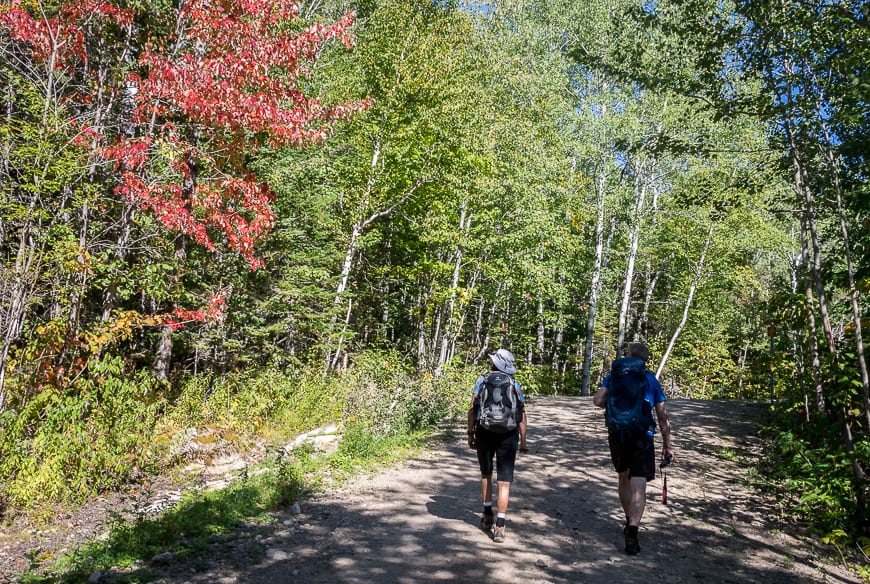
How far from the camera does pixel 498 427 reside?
5363 mm

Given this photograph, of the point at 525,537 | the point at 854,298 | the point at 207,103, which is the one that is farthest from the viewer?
the point at 207,103

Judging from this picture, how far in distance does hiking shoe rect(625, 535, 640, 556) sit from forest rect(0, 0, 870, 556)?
83.9 inches

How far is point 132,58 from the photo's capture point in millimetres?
9445

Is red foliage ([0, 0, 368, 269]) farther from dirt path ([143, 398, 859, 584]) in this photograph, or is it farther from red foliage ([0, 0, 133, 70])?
dirt path ([143, 398, 859, 584])

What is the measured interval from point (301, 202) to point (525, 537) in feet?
29.1

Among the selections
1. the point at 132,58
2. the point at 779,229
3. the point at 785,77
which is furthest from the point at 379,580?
the point at 779,229

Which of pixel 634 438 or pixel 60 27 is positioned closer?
pixel 634 438

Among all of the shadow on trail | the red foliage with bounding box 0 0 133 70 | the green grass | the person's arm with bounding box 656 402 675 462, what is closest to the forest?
the red foliage with bounding box 0 0 133 70

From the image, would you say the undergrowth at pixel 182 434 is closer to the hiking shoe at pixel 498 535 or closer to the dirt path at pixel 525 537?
the dirt path at pixel 525 537

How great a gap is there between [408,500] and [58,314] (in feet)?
18.1

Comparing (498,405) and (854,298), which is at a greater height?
(854,298)

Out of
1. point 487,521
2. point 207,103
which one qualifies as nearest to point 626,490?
point 487,521

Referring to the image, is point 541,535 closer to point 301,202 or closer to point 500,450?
point 500,450

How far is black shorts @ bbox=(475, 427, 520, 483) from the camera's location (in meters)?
5.48
